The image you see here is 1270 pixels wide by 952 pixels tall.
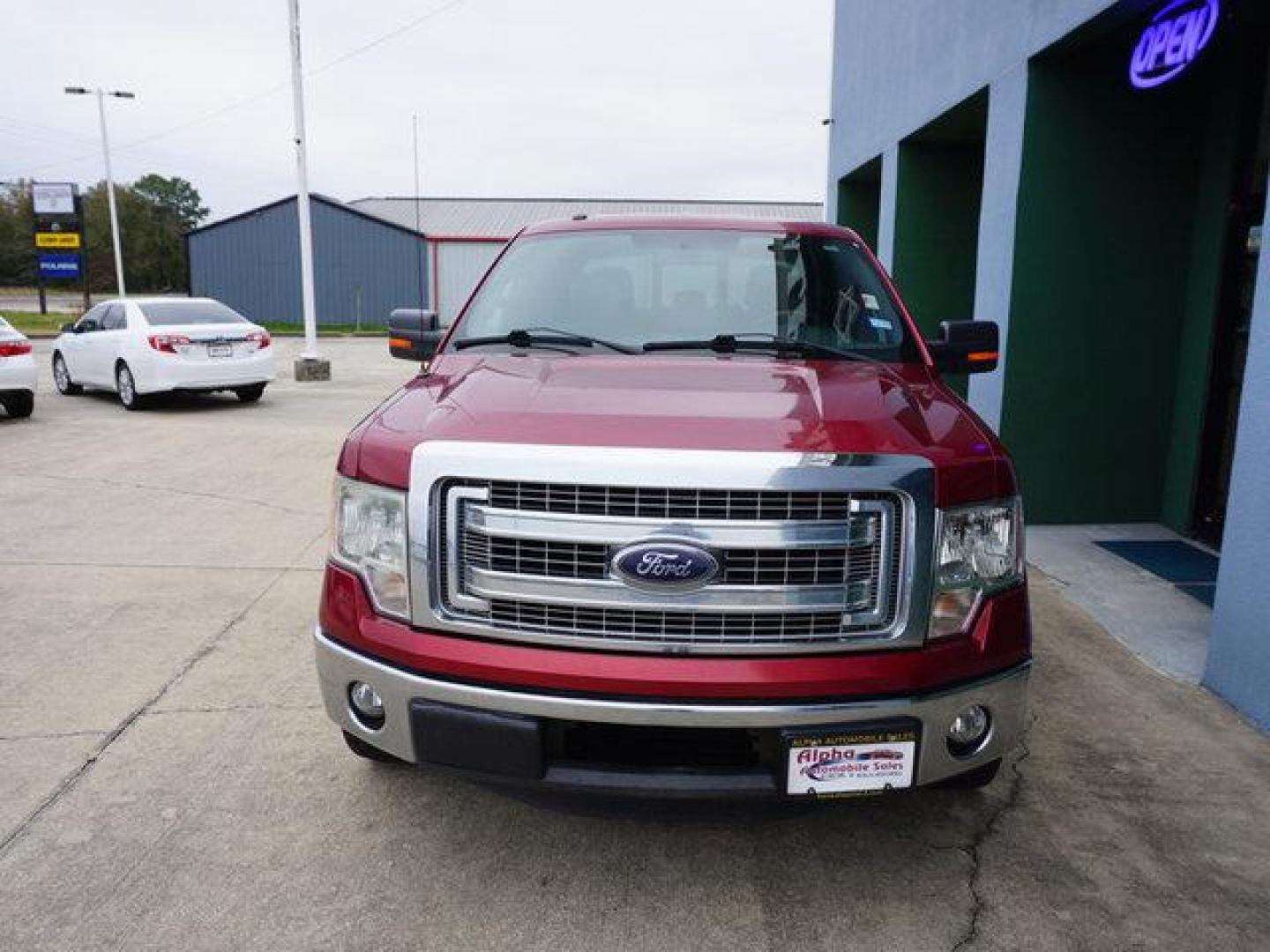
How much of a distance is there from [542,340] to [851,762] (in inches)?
73.1

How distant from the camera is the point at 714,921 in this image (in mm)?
2559

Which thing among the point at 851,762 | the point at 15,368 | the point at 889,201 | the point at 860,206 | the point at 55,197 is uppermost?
the point at 55,197

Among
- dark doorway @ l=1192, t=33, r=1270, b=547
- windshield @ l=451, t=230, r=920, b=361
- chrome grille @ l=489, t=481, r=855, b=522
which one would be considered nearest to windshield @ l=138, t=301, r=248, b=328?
windshield @ l=451, t=230, r=920, b=361

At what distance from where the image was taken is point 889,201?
10078 millimetres

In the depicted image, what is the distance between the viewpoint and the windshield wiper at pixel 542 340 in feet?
11.3

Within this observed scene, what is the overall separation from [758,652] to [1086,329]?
16.6 feet

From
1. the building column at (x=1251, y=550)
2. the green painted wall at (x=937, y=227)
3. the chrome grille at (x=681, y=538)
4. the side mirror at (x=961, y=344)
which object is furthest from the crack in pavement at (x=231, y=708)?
the green painted wall at (x=937, y=227)

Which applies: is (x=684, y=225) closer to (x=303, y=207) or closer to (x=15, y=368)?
(x=15, y=368)

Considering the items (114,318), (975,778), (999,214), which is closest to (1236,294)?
(999,214)

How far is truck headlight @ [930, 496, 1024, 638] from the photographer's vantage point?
8.08ft

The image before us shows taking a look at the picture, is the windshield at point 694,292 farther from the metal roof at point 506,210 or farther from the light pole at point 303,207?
the metal roof at point 506,210

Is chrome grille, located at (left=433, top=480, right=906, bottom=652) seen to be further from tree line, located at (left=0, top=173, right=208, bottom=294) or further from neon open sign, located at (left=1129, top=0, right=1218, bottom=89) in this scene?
tree line, located at (left=0, top=173, right=208, bottom=294)

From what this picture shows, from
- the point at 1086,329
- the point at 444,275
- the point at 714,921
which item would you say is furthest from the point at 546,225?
the point at 444,275

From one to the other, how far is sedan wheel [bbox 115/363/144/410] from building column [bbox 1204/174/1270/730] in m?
12.2
